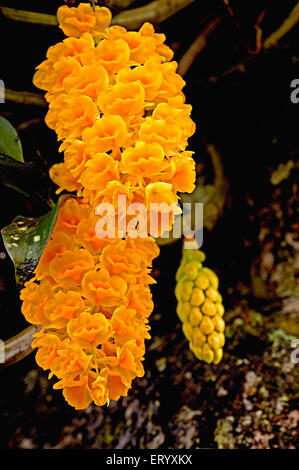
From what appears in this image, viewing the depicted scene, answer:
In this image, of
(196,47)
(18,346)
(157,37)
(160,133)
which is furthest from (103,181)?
(196,47)

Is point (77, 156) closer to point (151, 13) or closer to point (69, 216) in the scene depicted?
point (69, 216)

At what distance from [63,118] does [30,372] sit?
0.85 meters

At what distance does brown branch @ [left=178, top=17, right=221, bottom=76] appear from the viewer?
3.85ft

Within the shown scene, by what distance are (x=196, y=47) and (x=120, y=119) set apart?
67 cm

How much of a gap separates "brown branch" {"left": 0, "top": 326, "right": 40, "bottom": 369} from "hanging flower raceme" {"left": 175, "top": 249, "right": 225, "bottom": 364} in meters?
0.38

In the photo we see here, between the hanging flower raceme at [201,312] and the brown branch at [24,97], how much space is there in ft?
2.00

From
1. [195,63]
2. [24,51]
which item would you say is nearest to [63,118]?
[24,51]

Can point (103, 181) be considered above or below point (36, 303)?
above

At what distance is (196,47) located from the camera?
1194mm

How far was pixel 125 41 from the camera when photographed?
2.44ft

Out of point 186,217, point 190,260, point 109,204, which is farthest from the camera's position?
point 186,217

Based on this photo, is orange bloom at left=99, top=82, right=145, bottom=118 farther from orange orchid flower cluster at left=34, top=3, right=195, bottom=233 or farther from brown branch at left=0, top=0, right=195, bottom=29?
brown branch at left=0, top=0, right=195, bottom=29

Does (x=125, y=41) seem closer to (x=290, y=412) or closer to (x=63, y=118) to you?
(x=63, y=118)

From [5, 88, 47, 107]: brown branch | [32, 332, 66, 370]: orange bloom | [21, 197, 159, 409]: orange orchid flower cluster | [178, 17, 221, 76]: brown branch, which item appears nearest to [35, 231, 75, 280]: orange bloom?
[21, 197, 159, 409]: orange orchid flower cluster
